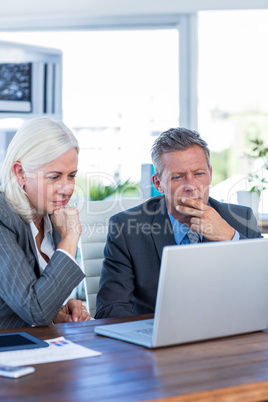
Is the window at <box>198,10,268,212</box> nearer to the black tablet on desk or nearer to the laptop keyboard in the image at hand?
the laptop keyboard

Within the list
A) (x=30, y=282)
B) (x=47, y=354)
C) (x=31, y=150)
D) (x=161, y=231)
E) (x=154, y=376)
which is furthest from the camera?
(x=161, y=231)

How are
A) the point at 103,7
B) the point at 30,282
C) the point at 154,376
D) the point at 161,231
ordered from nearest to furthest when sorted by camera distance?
the point at 154,376
the point at 30,282
the point at 161,231
the point at 103,7

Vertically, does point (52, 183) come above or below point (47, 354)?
above

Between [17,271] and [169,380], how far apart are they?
27.1 inches

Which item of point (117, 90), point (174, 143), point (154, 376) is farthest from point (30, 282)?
point (117, 90)

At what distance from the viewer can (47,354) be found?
1.26 m

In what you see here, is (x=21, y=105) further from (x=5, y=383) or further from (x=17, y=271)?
(x=5, y=383)

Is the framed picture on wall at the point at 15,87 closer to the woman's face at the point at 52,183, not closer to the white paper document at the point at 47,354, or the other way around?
the woman's face at the point at 52,183

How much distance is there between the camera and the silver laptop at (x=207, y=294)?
1260 millimetres

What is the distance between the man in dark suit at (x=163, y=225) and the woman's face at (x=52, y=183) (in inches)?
12.1

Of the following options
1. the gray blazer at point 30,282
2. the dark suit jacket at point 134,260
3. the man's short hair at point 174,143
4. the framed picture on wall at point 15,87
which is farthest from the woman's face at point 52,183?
the framed picture on wall at point 15,87

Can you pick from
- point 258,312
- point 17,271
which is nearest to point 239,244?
point 258,312

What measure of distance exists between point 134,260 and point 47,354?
823 mm

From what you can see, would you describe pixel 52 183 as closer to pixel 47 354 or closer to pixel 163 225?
pixel 163 225
